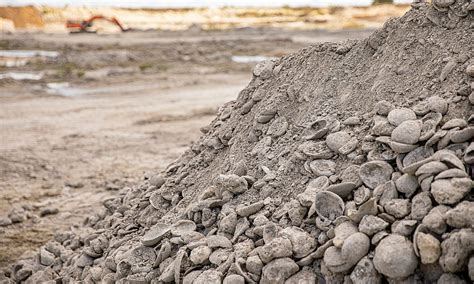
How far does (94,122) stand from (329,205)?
344 inches

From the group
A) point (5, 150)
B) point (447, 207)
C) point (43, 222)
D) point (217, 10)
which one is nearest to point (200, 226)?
point (447, 207)

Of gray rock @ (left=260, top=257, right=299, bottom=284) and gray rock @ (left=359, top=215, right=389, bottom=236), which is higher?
gray rock @ (left=359, top=215, right=389, bottom=236)

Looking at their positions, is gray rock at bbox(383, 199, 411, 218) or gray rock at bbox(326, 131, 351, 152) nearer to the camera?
gray rock at bbox(383, 199, 411, 218)

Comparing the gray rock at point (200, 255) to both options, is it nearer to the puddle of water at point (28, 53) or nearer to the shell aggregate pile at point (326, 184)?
the shell aggregate pile at point (326, 184)

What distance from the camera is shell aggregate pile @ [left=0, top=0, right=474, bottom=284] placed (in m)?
2.27

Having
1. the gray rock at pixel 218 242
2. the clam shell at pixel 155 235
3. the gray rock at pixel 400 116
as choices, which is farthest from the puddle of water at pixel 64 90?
the gray rock at pixel 400 116

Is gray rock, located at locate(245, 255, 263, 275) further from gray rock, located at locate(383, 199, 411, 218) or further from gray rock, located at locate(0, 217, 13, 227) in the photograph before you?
gray rock, located at locate(0, 217, 13, 227)

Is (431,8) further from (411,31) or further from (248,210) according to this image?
(248,210)

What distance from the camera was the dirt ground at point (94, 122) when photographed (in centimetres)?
648

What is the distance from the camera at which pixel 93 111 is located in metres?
11.6

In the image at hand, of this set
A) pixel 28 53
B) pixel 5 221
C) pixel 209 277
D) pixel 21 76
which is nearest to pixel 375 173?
pixel 209 277

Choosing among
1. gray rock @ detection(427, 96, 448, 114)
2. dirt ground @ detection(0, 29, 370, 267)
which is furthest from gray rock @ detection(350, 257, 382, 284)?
dirt ground @ detection(0, 29, 370, 267)

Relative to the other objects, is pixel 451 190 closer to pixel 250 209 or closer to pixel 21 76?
pixel 250 209

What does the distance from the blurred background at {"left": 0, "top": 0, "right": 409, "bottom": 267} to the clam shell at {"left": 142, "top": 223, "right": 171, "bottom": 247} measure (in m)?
2.37
